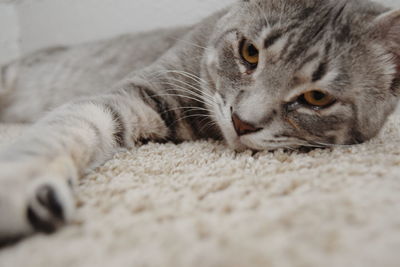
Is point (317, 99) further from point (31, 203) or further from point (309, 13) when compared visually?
point (31, 203)

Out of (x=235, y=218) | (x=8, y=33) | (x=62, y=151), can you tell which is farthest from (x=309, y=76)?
(x=8, y=33)

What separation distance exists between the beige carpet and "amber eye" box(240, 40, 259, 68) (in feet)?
1.04

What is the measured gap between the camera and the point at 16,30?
2.16 metres

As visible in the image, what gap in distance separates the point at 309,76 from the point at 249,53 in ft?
0.62

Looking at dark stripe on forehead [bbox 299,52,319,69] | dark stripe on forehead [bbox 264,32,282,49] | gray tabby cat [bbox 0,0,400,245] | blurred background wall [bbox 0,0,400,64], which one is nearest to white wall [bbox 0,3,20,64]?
blurred background wall [bbox 0,0,400,64]

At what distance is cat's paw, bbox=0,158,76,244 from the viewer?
0.45 metres

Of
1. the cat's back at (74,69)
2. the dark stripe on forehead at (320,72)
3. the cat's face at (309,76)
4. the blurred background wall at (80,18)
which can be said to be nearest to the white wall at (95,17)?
the blurred background wall at (80,18)

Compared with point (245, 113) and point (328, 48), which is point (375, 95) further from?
point (245, 113)

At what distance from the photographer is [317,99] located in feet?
2.81

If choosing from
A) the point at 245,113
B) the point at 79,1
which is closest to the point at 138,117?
the point at 245,113

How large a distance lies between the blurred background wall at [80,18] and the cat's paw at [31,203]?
132 cm

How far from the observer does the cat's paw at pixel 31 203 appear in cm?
45

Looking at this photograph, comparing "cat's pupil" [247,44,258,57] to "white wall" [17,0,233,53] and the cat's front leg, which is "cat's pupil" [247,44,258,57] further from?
"white wall" [17,0,233,53]

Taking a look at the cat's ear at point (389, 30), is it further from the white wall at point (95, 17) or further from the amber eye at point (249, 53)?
the white wall at point (95, 17)
